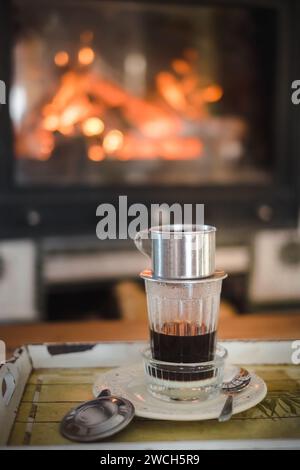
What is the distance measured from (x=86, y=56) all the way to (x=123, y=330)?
107cm

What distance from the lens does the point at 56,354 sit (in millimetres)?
823

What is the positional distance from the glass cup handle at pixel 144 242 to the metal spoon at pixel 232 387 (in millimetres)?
176

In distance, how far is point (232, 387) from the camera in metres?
0.71

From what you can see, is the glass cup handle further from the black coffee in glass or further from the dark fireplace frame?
the dark fireplace frame

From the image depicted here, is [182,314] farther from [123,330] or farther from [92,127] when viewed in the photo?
[92,127]

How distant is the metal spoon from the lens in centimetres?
64

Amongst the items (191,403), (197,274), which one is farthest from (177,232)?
(191,403)

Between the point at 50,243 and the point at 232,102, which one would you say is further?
the point at 232,102

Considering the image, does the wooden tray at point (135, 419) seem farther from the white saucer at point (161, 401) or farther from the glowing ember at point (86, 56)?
the glowing ember at point (86, 56)

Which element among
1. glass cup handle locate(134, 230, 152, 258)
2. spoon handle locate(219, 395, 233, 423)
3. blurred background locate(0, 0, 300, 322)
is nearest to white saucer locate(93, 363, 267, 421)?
spoon handle locate(219, 395, 233, 423)

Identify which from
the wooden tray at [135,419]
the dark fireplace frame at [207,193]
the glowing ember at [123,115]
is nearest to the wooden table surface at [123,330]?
the wooden tray at [135,419]

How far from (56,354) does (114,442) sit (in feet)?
0.83

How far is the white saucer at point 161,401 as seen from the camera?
64 centimetres

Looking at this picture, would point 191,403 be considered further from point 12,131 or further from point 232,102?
point 232,102
